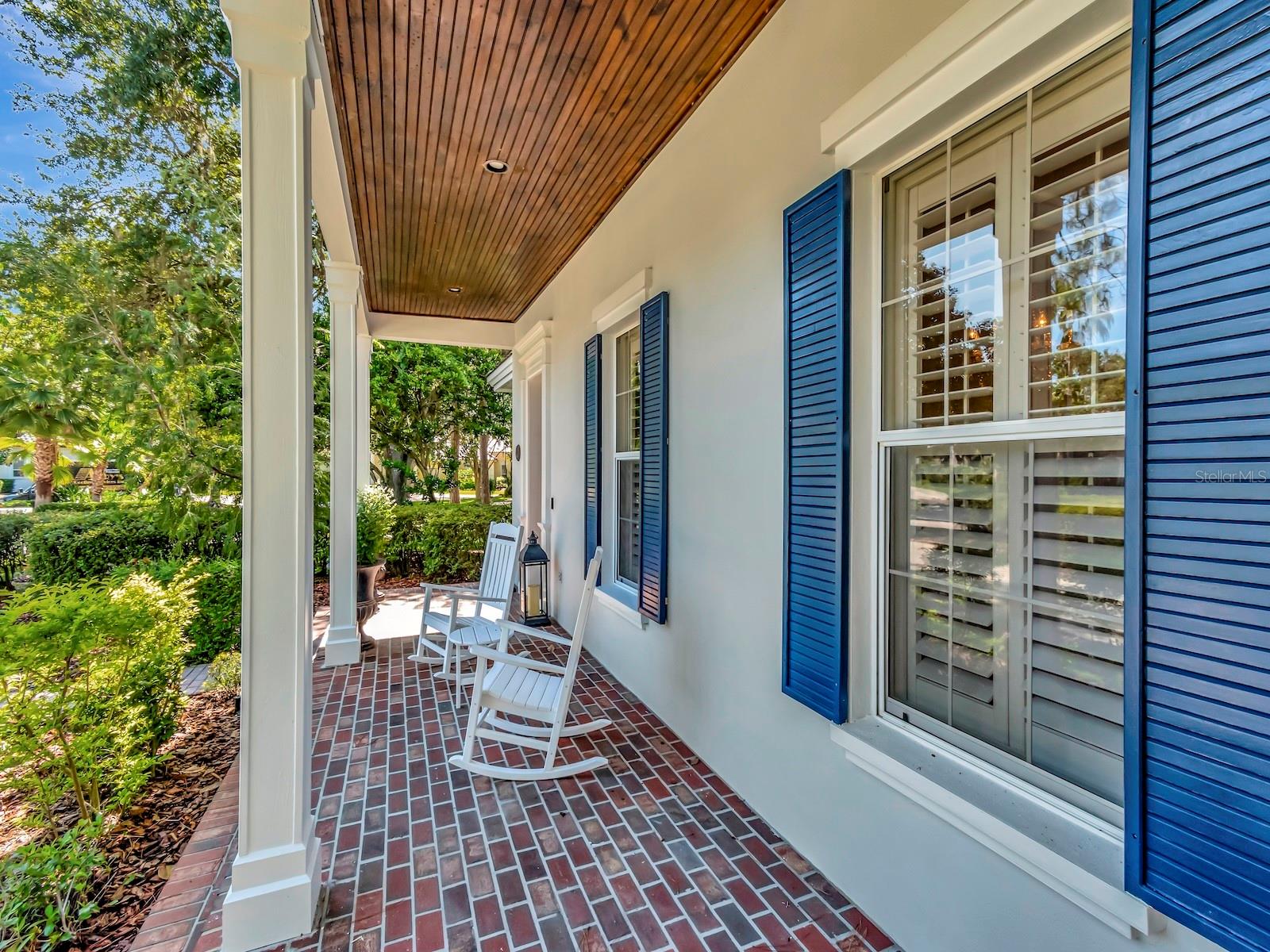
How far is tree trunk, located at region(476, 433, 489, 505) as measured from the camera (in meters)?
12.1

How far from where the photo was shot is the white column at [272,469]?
1751 mm

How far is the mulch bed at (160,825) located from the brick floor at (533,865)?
0.08 meters

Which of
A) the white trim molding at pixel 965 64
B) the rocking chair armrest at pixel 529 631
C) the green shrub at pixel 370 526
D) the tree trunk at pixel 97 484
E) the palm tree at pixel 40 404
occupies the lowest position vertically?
the rocking chair armrest at pixel 529 631

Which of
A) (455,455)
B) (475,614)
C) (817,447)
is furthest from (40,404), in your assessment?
(455,455)

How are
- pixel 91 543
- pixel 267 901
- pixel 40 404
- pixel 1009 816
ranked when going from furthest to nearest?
pixel 91 543
pixel 40 404
pixel 267 901
pixel 1009 816

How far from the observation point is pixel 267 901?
1742mm

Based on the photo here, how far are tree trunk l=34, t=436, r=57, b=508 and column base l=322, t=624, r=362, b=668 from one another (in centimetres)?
514

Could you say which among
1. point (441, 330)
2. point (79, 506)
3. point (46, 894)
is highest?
point (441, 330)

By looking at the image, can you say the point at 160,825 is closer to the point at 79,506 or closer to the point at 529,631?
the point at 529,631

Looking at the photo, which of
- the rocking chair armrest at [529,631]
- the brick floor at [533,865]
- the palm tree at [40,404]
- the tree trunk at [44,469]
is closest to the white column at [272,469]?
the brick floor at [533,865]

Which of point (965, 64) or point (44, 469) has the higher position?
point (965, 64)

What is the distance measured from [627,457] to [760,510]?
5.71 feet

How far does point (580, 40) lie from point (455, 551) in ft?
20.7

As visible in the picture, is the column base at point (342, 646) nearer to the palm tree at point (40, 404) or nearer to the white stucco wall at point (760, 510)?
the white stucco wall at point (760, 510)
